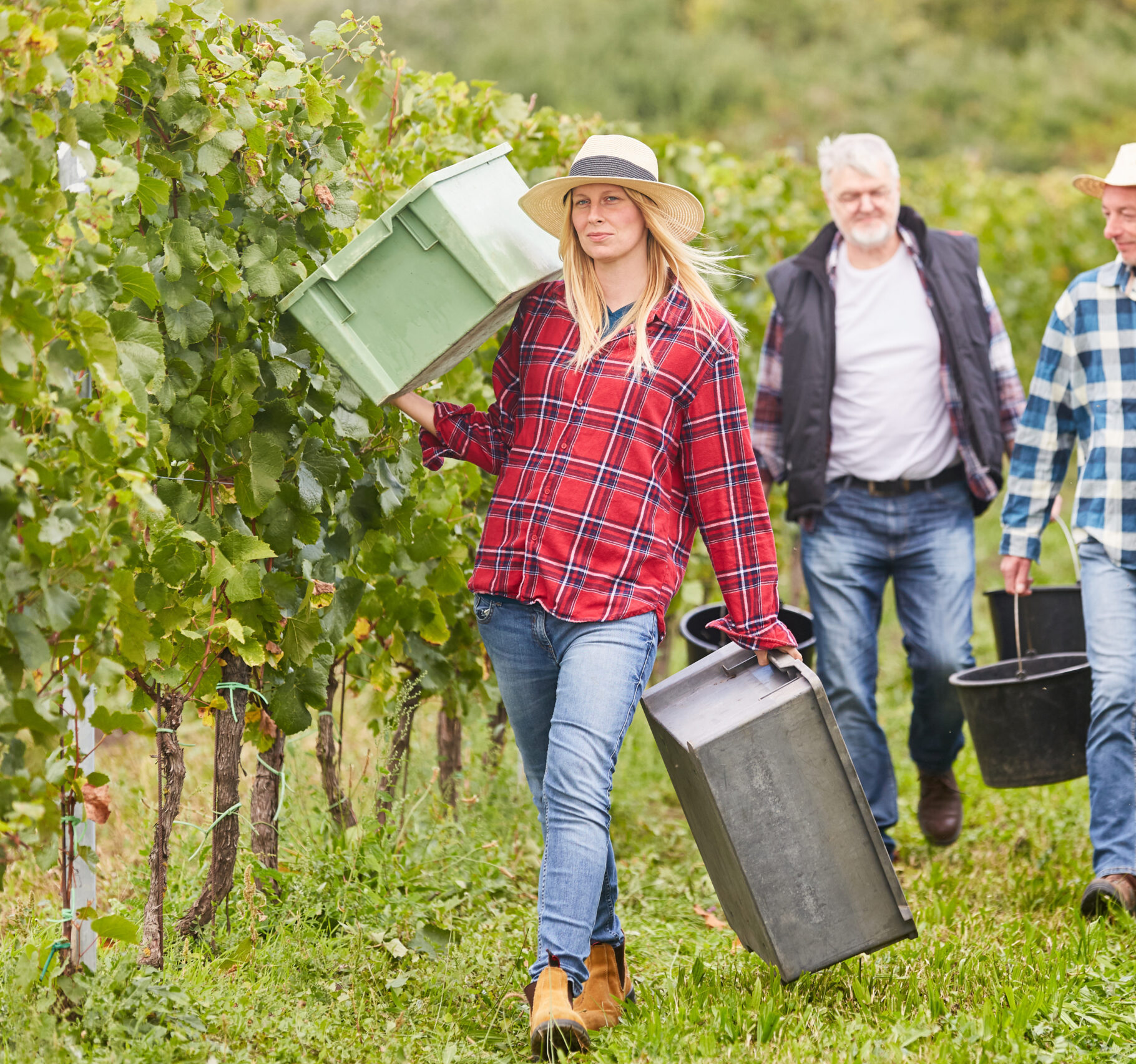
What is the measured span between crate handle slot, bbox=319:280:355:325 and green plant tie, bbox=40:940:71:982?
1352 mm

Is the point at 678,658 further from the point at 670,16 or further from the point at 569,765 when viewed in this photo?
the point at 670,16

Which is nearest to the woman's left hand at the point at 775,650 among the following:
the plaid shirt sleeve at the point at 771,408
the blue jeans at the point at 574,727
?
the blue jeans at the point at 574,727

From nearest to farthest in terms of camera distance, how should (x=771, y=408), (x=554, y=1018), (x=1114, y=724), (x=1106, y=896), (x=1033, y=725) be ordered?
1. (x=554, y=1018)
2. (x=1106, y=896)
3. (x=1114, y=724)
4. (x=1033, y=725)
5. (x=771, y=408)

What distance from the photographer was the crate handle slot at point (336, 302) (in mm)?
2844

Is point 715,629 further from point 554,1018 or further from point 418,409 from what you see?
point 554,1018

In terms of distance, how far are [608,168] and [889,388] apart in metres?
1.60

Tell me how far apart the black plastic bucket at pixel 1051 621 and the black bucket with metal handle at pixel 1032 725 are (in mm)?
553

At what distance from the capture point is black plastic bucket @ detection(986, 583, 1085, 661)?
14.7 ft

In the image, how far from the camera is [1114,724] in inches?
144

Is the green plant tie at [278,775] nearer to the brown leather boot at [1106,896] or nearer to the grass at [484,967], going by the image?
the grass at [484,967]

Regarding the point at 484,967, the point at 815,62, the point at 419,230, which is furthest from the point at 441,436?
the point at 815,62

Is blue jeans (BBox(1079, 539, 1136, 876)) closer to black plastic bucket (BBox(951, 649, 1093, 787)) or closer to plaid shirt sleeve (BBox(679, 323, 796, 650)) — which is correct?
black plastic bucket (BBox(951, 649, 1093, 787))

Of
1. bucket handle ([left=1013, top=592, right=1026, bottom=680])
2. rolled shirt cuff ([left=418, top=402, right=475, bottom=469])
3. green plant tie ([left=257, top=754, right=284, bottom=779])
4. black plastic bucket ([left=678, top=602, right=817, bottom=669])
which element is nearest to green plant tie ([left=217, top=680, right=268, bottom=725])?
green plant tie ([left=257, top=754, right=284, bottom=779])

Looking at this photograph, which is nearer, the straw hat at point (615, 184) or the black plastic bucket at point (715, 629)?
the straw hat at point (615, 184)
